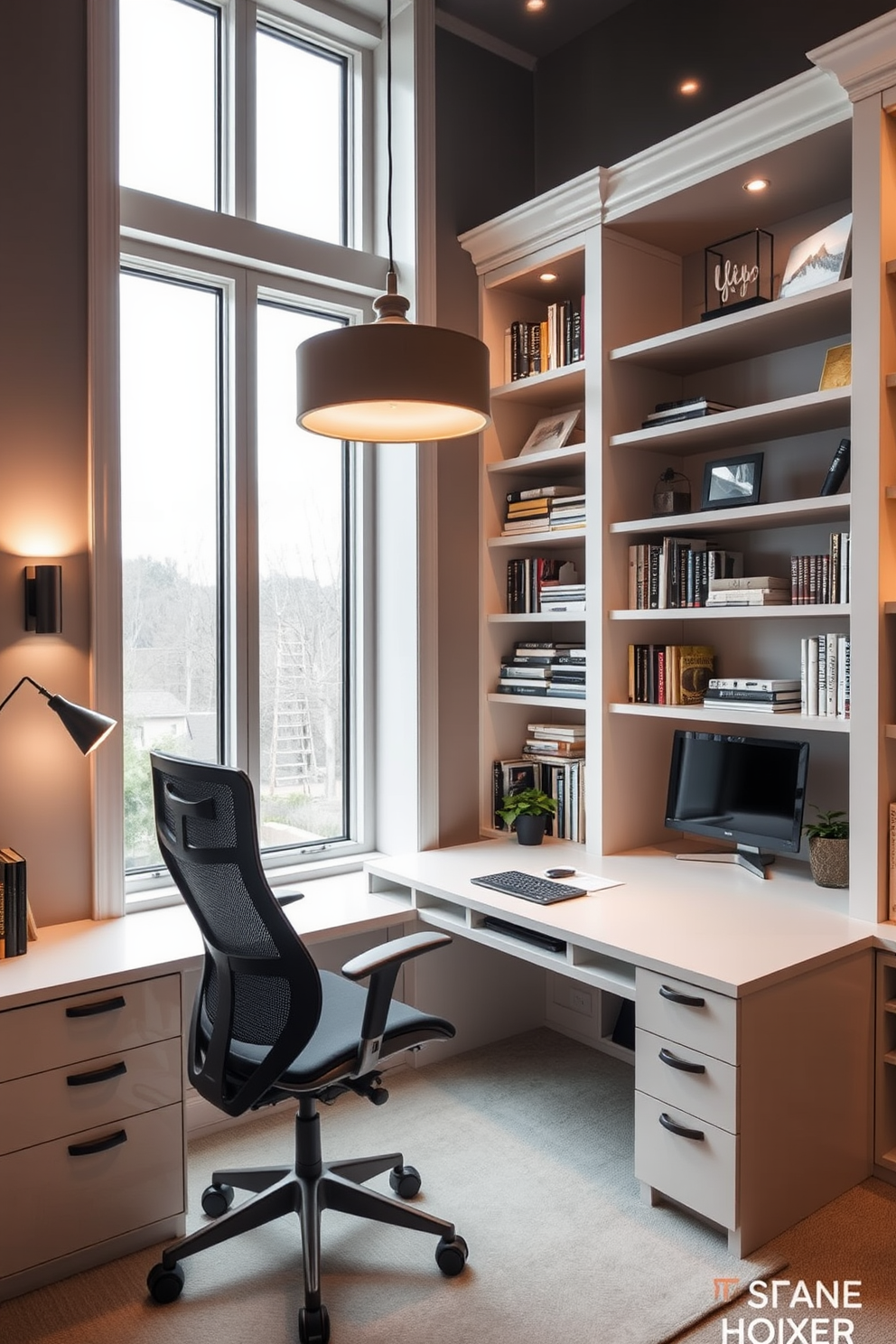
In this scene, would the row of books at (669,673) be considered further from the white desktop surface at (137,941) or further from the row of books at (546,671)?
the white desktop surface at (137,941)

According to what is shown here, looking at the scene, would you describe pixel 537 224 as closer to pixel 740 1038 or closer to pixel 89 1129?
pixel 740 1038

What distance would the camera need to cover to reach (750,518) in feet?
8.87

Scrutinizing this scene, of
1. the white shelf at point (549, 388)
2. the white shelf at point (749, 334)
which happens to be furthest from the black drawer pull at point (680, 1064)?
the white shelf at point (549, 388)

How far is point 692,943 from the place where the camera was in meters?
2.25

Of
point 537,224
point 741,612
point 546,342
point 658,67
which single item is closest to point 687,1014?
point 741,612

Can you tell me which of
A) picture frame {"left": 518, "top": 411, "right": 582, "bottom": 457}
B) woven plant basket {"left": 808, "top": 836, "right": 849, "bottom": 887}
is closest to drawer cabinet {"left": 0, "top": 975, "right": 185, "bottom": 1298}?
woven plant basket {"left": 808, "top": 836, "right": 849, "bottom": 887}

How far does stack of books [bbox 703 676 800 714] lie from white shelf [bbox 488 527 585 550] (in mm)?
679

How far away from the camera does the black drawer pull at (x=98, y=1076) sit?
2129 mm

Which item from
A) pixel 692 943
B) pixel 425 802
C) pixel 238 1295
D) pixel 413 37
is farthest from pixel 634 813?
pixel 413 37

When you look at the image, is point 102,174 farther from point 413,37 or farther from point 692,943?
point 692,943

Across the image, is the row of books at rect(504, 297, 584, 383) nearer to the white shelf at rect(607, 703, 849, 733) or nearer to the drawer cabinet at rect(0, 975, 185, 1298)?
the white shelf at rect(607, 703, 849, 733)

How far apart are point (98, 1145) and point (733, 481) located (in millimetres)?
2342

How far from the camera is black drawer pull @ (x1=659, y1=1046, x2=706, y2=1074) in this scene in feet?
6.93

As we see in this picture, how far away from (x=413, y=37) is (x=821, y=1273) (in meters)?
3.66
